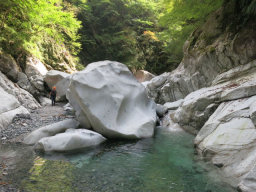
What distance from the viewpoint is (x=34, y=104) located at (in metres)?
13.0

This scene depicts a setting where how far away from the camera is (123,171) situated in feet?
16.5


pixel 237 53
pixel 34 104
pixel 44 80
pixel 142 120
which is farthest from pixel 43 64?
pixel 237 53

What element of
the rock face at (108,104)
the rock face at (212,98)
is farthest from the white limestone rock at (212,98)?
the rock face at (108,104)

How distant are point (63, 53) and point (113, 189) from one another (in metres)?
18.9

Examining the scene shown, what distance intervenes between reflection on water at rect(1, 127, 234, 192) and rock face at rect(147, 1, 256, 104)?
4.86 meters

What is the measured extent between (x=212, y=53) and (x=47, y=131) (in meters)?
8.85

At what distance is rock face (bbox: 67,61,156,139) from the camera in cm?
786

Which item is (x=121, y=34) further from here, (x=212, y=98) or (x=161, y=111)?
(x=212, y=98)

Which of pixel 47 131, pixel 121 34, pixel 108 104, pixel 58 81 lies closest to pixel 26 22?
pixel 58 81

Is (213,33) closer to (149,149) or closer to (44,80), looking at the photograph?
(149,149)

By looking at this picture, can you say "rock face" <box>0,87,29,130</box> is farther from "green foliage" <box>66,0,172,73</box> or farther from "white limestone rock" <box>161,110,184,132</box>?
"green foliage" <box>66,0,172,73</box>

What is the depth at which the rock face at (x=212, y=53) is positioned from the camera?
8211 mm

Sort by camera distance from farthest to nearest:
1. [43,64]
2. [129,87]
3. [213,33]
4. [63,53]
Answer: [63,53], [43,64], [213,33], [129,87]

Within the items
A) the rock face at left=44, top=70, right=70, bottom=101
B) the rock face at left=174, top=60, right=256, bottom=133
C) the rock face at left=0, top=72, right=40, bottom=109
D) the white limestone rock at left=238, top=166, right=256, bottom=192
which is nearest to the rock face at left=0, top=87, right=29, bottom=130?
the rock face at left=0, top=72, right=40, bottom=109
